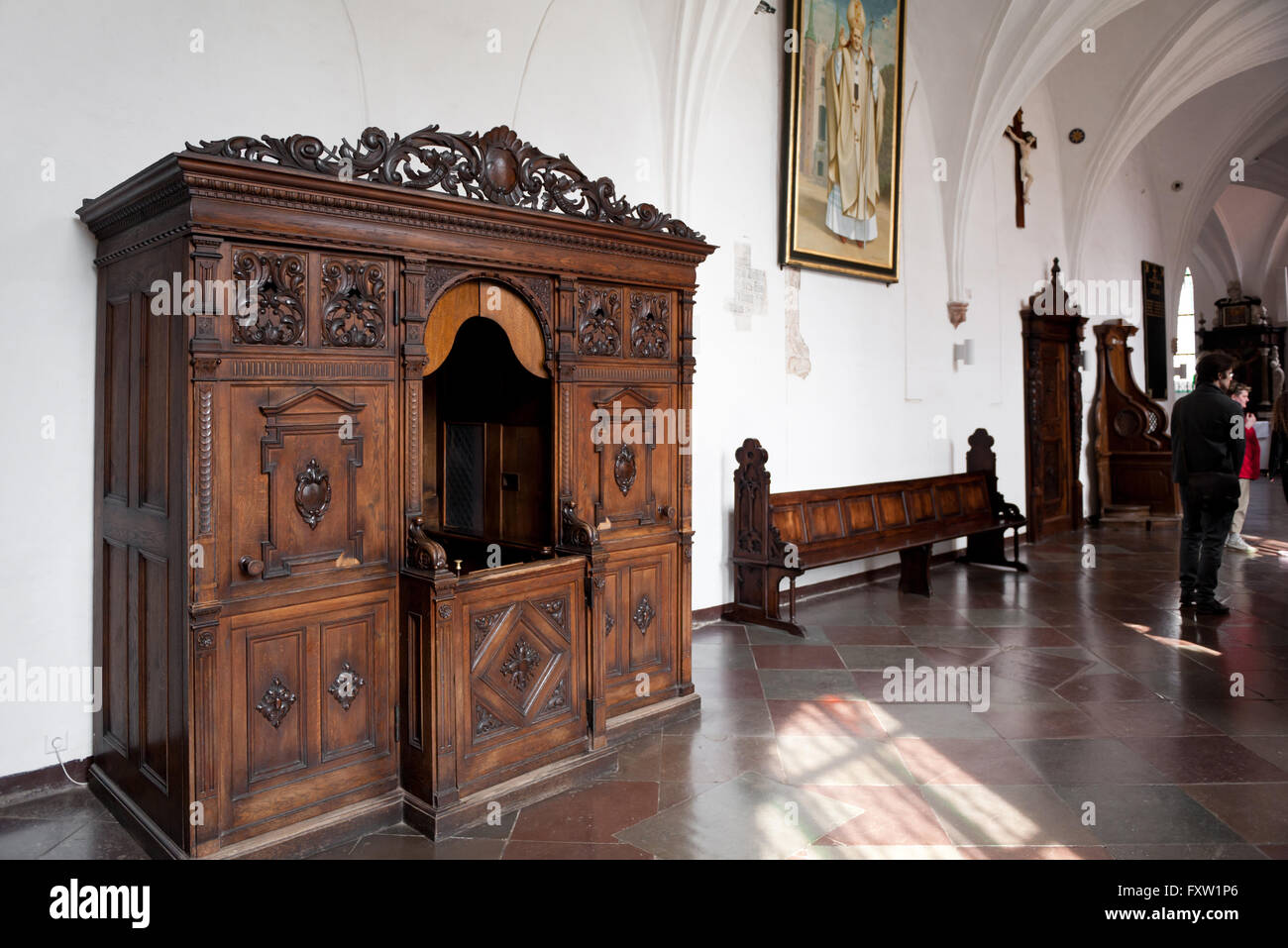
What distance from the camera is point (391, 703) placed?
3.49m

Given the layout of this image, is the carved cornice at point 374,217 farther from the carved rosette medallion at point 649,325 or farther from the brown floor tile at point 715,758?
the brown floor tile at point 715,758

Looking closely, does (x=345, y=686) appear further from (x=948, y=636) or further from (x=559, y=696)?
(x=948, y=636)

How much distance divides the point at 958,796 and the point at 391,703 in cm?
231

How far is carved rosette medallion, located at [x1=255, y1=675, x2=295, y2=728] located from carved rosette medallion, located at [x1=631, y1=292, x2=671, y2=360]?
2.22m

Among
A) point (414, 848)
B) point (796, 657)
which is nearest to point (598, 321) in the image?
point (414, 848)

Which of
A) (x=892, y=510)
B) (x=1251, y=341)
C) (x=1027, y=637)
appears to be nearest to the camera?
(x=1027, y=637)

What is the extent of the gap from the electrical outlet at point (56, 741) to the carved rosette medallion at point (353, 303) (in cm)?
211

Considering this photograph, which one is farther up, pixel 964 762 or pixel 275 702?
pixel 275 702

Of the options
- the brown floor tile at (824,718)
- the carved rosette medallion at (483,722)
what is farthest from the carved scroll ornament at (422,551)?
the brown floor tile at (824,718)

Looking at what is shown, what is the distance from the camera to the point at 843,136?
7.57 meters

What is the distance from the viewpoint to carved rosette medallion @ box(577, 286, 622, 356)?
416 cm

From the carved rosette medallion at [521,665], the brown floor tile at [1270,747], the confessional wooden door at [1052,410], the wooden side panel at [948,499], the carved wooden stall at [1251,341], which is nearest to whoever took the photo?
the carved rosette medallion at [521,665]

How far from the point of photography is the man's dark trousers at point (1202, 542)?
21.5 feet

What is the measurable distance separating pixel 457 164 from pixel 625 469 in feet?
5.26
